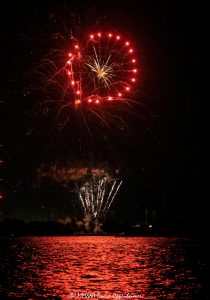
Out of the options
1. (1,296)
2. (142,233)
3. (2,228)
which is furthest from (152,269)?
(2,228)

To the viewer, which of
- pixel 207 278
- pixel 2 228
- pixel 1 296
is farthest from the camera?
pixel 2 228

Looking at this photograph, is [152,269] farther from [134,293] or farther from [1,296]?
[1,296]

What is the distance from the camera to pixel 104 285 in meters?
28.9

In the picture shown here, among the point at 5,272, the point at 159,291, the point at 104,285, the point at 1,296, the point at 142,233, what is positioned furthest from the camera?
the point at 142,233

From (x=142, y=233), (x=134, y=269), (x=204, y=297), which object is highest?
(x=142, y=233)

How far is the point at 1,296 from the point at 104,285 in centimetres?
623

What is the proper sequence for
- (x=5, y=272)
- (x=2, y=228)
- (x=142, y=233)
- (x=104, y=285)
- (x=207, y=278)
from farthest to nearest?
(x=2, y=228) → (x=142, y=233) → (x=5, y=272) → (x=207, y=278) → (x=104, y=285)

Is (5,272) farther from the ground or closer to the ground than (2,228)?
closer to the ground

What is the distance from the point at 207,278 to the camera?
3409cm

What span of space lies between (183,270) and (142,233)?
10960 centimetres

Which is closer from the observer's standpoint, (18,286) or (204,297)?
(204,297)

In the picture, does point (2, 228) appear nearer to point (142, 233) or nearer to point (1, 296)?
point (142, 233)

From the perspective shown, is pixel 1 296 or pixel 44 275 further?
pixel 44 275

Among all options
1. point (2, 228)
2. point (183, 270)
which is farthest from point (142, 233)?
point (183, 270)
